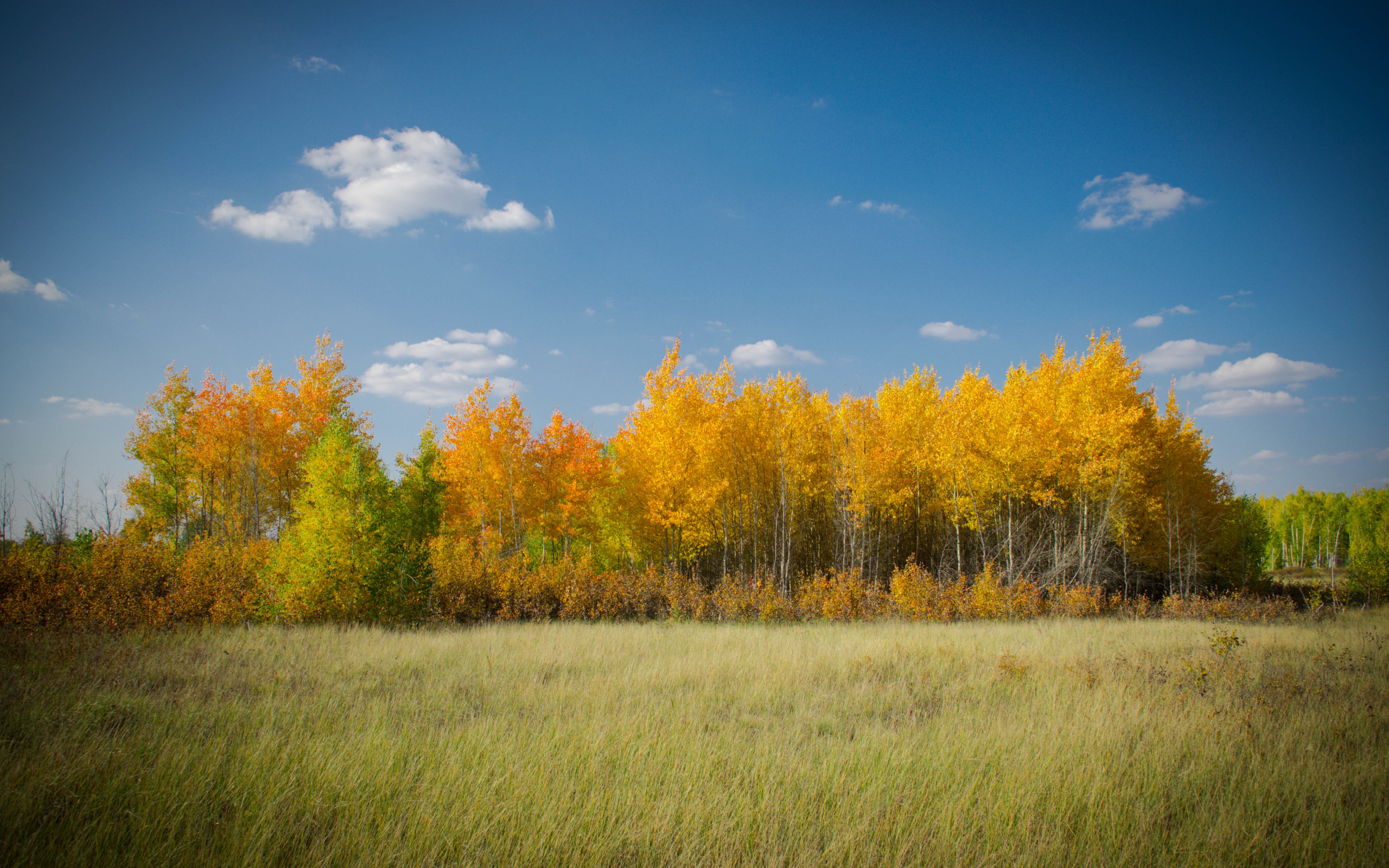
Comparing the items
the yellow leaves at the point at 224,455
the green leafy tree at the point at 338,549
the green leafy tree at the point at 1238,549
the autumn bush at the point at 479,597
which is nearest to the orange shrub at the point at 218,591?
the autumn bush at the point at 479,597

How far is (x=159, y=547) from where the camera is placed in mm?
13469

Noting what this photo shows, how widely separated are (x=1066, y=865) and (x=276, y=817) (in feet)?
16.5

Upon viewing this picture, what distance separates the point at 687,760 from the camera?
15.5ft

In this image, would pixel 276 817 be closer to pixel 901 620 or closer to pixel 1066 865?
pixel 1066 865

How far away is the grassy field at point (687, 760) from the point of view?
3.58 metres

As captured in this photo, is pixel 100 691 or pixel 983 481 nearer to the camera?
pixel 100 691

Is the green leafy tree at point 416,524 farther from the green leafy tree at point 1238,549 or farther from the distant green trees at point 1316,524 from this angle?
the distant green trees at point 1316,524

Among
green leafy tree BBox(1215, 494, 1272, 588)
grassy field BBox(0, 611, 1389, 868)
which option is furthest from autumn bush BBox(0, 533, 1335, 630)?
green leafy tree BBox(1215, 494, 1272, 588)

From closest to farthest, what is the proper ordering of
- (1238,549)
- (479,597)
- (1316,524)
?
1. (479,597)
2. (1238,549)
3. (1316,524)

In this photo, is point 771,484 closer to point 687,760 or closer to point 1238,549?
point 687,760

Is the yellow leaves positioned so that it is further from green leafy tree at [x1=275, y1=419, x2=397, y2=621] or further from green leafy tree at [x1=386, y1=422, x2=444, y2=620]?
green leafy tree at [x1=275, y1=419, x2=397, y2=621]

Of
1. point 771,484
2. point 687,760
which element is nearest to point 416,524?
point 771,484

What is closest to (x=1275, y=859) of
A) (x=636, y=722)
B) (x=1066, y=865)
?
(x=1066, y=865)

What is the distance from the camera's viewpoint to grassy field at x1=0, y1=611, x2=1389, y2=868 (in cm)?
358
